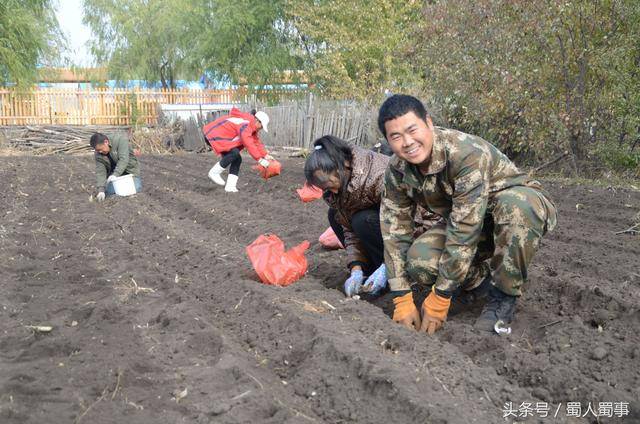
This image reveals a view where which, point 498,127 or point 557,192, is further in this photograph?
point 498,127

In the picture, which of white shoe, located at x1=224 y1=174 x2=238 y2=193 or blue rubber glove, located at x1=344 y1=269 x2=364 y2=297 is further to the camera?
white shoe, located at x1=224 y1=174 x2=238 y2=193

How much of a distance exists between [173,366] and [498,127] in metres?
9.04

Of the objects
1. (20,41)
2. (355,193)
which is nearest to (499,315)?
(355,193)

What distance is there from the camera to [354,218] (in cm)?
429

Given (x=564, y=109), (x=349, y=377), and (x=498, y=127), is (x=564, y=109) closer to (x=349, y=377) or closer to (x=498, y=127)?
(x=498, y=127)

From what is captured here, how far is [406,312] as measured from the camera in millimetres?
3523

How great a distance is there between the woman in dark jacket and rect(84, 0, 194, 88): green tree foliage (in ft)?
98.4

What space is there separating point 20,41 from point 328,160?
62.8 ft

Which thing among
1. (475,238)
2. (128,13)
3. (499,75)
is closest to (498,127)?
(499,75)

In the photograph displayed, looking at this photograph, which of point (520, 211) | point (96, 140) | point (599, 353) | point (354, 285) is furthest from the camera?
point (96, 140)

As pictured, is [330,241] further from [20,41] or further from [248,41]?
[248,41]

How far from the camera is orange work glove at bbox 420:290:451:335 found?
11.1 feet

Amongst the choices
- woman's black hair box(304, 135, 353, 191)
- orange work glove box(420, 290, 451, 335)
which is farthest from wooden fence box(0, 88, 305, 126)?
orange work glove box(420, 290, 451, 335)

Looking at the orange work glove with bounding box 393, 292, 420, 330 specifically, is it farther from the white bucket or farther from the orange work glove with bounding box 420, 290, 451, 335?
the white bucket
